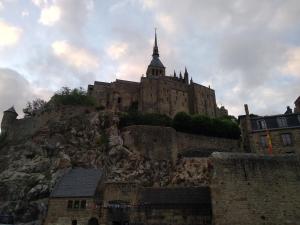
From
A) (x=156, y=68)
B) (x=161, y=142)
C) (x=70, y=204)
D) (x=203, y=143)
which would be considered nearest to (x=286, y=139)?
(x=203, y=143)

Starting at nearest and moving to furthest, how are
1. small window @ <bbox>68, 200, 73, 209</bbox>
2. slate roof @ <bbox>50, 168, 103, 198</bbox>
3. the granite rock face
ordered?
small window @ <bbox>68, 200, 73, 209</bbox>
slate roof @ <bbox>50, 168, 103, 198</bbox>
the granite rock face

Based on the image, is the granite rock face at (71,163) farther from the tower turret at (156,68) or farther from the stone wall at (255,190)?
the tower turret at (156,68)

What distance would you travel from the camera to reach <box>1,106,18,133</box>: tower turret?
5033 cm

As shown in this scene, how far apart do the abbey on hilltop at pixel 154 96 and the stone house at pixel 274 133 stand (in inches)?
1254

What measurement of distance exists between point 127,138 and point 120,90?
25.7 m

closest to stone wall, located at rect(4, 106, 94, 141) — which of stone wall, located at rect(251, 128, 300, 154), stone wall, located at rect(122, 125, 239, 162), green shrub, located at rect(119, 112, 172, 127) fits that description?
green shrub, located at rect(119, 112, 172, 127)

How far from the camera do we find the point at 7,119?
50875 mm

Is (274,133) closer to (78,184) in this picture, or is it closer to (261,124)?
(261,124)

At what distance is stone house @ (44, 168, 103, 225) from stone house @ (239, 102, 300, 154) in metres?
16.5

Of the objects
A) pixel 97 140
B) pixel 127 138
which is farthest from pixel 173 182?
pixel 97 140

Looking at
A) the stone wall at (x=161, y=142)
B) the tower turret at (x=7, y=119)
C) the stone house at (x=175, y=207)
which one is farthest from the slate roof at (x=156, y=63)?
the stone house at (x=175, y=207)

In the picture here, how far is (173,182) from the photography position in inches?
1346

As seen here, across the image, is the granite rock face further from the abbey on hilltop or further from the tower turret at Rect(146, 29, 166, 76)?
the tower turret at Rect(146, 29, 166, 76)

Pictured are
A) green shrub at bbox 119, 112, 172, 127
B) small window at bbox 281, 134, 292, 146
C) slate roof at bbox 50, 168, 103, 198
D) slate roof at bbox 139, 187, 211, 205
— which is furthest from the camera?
green shrub at bbox 119, 112, 172, 127
